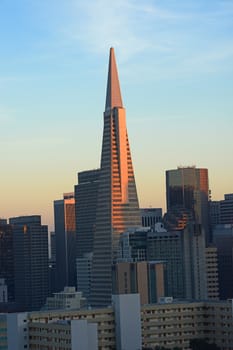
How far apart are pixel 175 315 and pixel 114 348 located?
37.3ft

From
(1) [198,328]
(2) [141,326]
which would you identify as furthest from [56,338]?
(1) [198,328]

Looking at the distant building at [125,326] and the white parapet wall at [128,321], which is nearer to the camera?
the distant building at [125,326]

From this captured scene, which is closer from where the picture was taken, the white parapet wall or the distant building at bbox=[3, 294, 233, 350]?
the distant building at bbox=[3, 294, 233, 350]

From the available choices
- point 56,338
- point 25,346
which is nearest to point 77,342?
point 56,338

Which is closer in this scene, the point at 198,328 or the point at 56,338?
the point at 56,338

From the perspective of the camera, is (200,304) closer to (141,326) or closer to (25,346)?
(141,326)

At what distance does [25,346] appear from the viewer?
110875 millimetres

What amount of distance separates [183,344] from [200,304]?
530 centimetres

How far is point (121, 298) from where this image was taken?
111 m

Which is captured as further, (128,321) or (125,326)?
(128,321)

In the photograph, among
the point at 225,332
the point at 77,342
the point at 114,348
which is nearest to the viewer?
the point at 77,342

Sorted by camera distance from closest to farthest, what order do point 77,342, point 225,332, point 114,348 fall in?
1. point 77,342
2. point 114,348
3. point 225,332

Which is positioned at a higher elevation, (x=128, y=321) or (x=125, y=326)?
(x=128, y=321)

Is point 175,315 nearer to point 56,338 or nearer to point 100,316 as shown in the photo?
point 100,316
